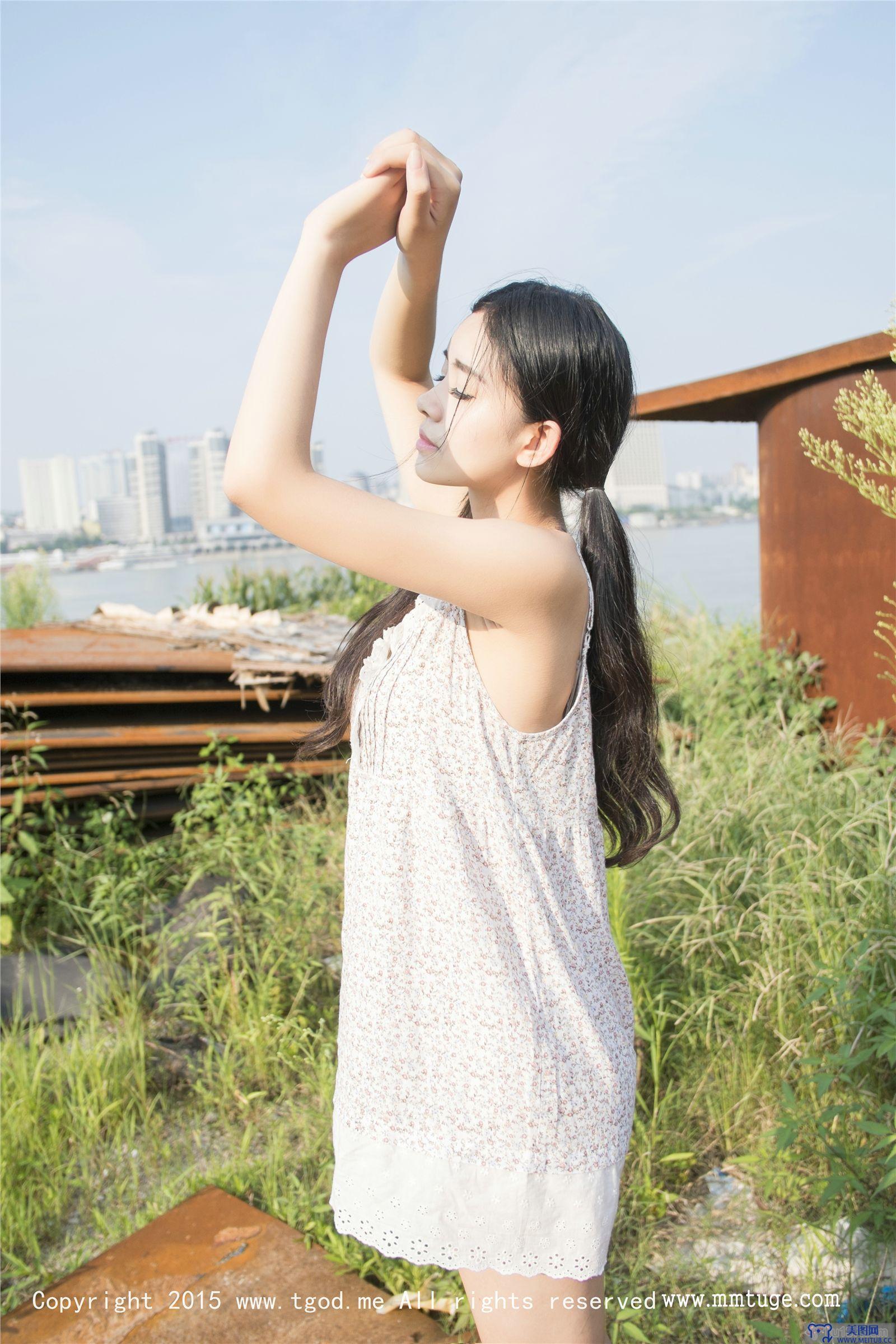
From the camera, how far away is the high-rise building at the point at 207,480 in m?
11.4

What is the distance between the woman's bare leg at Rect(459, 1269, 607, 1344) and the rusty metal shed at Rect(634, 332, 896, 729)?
11.1 feet

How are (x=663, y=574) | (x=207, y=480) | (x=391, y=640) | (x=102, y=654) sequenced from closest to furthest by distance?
(x=391, y=640), (x=102, y=654), (x=663, y=574), (x=207, y=480)

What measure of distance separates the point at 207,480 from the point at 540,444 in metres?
12.5

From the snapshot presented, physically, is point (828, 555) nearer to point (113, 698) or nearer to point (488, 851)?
point (113, 698)

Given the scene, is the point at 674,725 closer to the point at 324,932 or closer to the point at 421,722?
the point at 324,932

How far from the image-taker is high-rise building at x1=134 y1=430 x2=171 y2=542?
42.9 ft

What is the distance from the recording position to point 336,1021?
323 centimetres

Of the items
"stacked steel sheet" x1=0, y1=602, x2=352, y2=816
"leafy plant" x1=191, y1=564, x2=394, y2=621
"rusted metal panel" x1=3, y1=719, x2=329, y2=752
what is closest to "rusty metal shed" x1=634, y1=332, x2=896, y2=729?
"stacked steel sheet" x1=0, y1=602, x2=352, y2=816

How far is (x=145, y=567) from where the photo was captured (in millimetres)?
10555

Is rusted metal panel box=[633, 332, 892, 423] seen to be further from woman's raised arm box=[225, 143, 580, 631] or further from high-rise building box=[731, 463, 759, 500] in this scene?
woman's raised arm box=[225, 143, 580, 631]

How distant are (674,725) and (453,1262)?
359 centimetres

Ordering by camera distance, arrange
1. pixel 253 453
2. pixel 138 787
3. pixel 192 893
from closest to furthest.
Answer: pixel 253 453
pixel 192 893
pixel 138 787

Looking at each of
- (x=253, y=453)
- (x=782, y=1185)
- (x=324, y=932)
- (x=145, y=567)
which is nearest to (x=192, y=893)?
(x=324, y=932)

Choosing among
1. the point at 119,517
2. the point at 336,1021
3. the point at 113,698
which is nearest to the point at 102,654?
the point at 113,698
